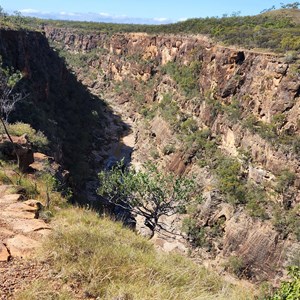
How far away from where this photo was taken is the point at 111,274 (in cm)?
643

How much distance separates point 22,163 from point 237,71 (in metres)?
34.7

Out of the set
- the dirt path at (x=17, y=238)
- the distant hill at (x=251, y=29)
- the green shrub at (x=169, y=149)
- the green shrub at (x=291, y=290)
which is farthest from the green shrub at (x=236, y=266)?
the distant hill at (x=251, y=29)

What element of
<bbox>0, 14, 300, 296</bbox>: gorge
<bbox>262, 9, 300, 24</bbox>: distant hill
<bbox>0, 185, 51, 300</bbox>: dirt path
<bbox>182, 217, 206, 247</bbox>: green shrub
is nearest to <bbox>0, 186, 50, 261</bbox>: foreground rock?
<bbox>0, 185, 51, 300</bbox>: dirt path

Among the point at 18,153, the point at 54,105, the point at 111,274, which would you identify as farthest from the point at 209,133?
the point at 111,274

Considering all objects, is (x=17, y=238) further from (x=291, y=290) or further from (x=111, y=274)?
(x=291, y=290)

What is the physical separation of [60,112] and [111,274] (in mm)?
51469

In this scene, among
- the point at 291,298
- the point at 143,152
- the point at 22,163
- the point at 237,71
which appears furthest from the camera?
the point at 143,152

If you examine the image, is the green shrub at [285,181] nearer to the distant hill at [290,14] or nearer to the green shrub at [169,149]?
the green shrub at [169,149]

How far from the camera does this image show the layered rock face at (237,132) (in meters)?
30.7

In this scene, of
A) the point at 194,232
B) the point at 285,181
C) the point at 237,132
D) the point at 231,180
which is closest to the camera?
the point at 285,181

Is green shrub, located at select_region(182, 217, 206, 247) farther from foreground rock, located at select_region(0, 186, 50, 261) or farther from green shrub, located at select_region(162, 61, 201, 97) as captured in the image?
foreground rock, located at select_region(0, 186, 50, 261)

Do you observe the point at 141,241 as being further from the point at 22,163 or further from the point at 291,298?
the point at 22,163

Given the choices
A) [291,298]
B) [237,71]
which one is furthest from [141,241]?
[237,71]

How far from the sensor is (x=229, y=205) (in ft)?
115
